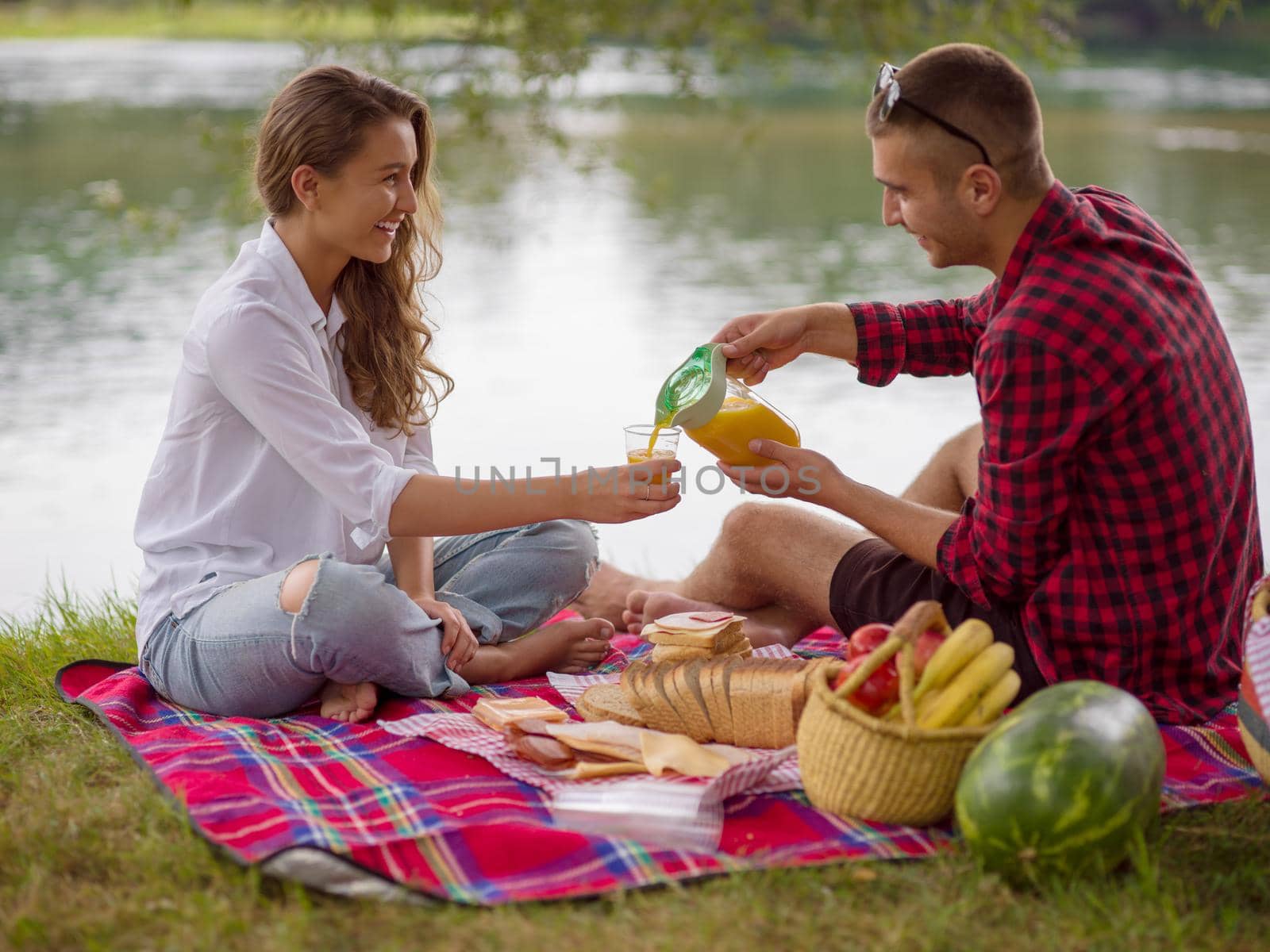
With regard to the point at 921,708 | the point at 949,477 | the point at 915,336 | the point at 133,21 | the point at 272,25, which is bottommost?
the point at 921,708

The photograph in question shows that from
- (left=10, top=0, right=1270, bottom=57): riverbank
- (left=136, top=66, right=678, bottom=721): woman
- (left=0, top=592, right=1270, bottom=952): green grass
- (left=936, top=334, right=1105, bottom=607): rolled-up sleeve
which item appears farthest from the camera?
(left=10, top=0, right=1270, bottom=57): riverbank

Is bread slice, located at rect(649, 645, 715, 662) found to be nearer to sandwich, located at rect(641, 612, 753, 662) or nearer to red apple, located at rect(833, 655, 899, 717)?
sandwich, located at rect(641, 612, 753, 662)

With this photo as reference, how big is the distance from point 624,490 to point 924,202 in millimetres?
902

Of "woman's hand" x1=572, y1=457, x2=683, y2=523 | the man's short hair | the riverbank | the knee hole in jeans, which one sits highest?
the riverbank

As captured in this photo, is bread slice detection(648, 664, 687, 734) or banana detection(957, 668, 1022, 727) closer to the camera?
banana detection(957, 668, 1022, 727)

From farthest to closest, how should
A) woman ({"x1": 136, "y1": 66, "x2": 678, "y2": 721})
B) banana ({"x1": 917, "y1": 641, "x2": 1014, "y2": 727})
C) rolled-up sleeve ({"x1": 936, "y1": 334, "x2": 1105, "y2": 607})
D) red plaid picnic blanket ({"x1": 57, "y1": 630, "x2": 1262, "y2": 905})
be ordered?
woman ({"x1": 136, "y1": 66, "x2": 678, "y2": 721}) < rolled-up sleeve ({"x1": 936, "y1": 334, "x2": 1105, "y2": 607}) < banana ({"x1": 917, "y1": 641, "x2": 1014, "y2": 727}) < red plaid picnic blanket ({"x1": 57, "y1": 630, "x2": 1262, "y2": 905})

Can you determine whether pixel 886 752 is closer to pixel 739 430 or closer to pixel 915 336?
pixel 739 430

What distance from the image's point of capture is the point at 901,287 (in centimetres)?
955

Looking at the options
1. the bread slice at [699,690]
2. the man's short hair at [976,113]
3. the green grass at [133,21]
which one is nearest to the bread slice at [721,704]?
the bread slice at [699,690]

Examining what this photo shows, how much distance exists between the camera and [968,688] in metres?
2.56

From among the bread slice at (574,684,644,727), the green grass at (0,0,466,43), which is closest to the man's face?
the bread slice at (574,684,644,727)

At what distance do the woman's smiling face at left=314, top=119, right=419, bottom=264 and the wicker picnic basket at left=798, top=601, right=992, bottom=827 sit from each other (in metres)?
1.55

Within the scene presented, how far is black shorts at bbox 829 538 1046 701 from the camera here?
9.75 feet

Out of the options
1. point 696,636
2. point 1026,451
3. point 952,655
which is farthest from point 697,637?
point 1026,451
